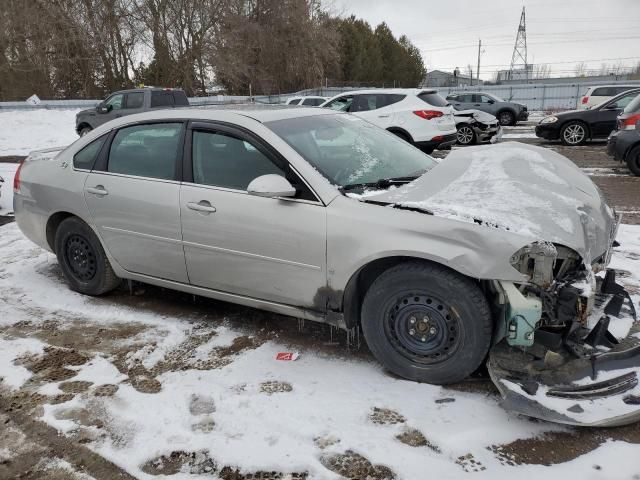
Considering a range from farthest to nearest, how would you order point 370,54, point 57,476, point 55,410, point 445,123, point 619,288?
point 370,54, point 445,123, point 619,288, point 55,410, point 57,476

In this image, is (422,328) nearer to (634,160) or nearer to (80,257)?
(80,257)

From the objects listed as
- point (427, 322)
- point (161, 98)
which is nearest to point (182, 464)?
point (427, 322)

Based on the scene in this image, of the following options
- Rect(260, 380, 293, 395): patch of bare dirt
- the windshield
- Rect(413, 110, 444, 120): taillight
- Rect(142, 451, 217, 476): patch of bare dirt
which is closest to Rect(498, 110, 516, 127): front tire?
Rect(413, 110, 444, 120): taillight

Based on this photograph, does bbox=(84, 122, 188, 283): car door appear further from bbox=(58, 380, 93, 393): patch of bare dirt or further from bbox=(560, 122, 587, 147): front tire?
bbox=(560, 122, 587, 147): front tire

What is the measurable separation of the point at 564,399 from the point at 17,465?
2.70 metres

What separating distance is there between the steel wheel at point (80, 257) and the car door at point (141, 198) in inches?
13.5

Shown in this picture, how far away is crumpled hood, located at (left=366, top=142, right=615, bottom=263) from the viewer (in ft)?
9.11

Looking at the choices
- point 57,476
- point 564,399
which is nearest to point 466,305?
point 564,399

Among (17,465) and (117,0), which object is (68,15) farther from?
(17,465)

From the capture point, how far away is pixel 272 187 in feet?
10.3

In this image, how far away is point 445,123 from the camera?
38.3 ft

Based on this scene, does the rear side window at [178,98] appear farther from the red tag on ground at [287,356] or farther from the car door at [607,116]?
the red tag on ground at [287,356]

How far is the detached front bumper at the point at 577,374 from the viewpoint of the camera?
256 centimetres

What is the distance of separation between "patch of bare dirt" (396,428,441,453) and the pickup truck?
14.4 m
